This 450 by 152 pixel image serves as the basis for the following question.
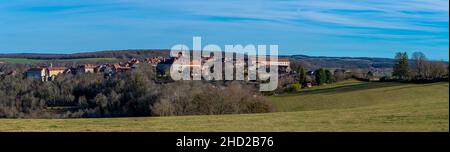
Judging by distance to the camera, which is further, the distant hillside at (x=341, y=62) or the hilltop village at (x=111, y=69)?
the distant hillside at (x=341, y=62)

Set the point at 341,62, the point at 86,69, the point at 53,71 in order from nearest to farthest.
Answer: the point at 341,62, the point at 53,71, the point at 86,69

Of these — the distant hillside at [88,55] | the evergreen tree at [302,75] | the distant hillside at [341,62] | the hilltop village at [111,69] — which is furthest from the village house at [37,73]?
the distant hillside at [341,62]

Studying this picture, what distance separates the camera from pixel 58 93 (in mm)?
64375

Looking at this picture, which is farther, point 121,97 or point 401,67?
point 401,67

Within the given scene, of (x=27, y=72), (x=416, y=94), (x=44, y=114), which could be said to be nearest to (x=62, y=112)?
(x=44, y=114)

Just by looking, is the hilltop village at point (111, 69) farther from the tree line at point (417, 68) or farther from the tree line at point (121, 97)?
the tree line at point (417, 68)

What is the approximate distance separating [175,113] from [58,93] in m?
27.3

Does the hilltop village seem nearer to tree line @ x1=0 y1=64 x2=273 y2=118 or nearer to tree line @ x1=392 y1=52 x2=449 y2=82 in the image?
tree line @ x1=0 y1=64 x2=273 y2=118

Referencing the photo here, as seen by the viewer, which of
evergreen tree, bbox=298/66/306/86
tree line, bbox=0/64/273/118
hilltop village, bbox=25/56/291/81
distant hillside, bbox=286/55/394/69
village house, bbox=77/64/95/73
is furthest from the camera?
village house, bbox=77/64/95/73

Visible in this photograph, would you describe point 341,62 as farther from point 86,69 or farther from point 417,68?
point 86,69

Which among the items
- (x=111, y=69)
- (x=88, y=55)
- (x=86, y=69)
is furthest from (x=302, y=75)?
(x=88, y=55)

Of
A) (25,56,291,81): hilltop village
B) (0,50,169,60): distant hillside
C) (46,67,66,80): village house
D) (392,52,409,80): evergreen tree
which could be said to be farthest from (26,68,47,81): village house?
(392,52,409,80): evergreen tree

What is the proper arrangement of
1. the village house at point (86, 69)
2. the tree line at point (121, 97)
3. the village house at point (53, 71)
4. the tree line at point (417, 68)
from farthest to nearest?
the village house at point (86, 69), the village house at point (53, 71), the tree line at point (417, 68), the tree line at point (121, 97)
